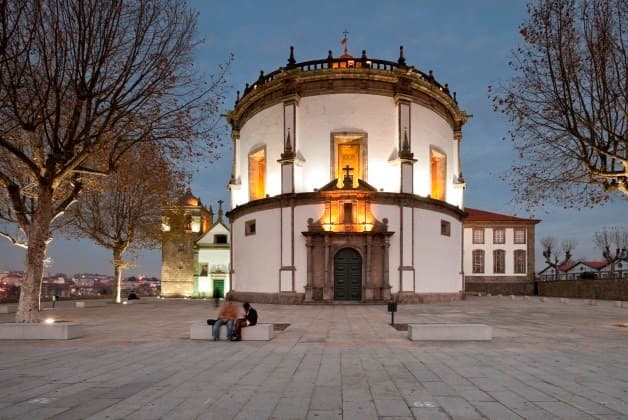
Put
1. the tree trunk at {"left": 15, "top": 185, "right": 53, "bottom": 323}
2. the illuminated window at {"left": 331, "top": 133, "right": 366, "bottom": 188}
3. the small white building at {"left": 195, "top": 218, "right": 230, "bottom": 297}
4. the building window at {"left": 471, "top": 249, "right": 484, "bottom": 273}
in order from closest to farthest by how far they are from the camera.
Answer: the tree trunk at {"left": 15, "top": 185, "right": 53, "bottom": 323} < the illuminated window at {"left": 331, "top": 133, "right": 366, "bottom": 188} < the small white building at {"left": 195, "top": 218, "right": 230, "bottom": 297} < the building window at {"left": 471, "top": 249, "right": 484, "bottom": 273}

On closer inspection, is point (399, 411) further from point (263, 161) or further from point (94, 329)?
point (263, 161)

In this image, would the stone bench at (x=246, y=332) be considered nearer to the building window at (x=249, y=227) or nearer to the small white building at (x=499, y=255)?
the building window at (x=249, y=227)

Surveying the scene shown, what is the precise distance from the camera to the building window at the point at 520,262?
5867cm

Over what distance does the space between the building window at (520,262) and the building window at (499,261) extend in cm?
146

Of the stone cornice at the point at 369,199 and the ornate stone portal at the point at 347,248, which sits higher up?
the stone cornice at the point at 369,199

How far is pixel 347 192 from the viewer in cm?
3119

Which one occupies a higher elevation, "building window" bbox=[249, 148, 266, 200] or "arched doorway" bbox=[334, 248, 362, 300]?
"building window" bbox=[249, 148, 266, 200]

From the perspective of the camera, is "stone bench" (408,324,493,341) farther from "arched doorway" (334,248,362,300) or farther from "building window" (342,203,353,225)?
"building window" (342,203,353,225)

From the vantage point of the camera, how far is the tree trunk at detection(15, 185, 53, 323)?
590 inches

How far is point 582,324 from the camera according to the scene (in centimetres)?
1831

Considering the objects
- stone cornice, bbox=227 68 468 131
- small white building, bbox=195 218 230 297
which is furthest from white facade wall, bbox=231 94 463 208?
small white building, bbox=195 218 230 297

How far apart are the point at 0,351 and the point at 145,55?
1012cm

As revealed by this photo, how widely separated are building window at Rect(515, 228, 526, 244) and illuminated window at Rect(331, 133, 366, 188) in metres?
34.7

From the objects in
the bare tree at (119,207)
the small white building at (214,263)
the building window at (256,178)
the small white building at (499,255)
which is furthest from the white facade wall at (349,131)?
the small white building at (499,255)
